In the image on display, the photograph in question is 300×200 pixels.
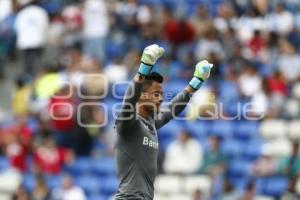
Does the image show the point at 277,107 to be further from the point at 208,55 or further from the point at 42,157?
the point at 42,157

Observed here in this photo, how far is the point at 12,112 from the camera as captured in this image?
17125mm

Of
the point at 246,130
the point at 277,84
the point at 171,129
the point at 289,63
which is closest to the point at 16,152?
the point at 171,129

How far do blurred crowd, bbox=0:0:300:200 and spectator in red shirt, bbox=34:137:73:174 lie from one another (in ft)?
0.06

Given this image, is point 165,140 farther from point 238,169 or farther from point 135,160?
point 135,160

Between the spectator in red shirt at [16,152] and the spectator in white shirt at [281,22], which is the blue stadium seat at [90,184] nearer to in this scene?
the spectator in red shirt at [16,152]

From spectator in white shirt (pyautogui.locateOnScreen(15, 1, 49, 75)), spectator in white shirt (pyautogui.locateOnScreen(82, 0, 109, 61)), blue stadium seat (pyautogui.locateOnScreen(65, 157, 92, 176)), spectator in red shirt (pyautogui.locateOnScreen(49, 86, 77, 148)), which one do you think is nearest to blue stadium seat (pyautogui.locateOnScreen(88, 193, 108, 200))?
blue stadium seat (pyautogui.locateOnScreen(65, 157, 92, 176))

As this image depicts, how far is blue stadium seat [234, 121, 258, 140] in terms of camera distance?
15.5 metres

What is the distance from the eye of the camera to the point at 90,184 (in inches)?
607

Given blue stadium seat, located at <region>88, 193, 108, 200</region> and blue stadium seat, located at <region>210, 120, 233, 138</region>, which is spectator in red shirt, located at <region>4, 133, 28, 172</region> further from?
blue stadium seat, located at <region>210, 120, 233, 138</region>

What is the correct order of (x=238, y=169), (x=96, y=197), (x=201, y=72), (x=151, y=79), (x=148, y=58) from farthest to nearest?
(x=96, y=197)
(x=238, y=169)
(x=201, y=72)
(x=151, y=79)
(x=148, y=58)

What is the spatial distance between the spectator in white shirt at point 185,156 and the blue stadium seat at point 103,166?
125 cm

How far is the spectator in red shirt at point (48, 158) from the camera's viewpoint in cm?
1551

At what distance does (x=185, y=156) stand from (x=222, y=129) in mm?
1134

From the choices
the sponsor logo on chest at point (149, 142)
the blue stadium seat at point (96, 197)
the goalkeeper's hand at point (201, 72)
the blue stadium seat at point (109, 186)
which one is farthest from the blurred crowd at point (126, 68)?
the sponsor logo on chest at point (149, 142)
